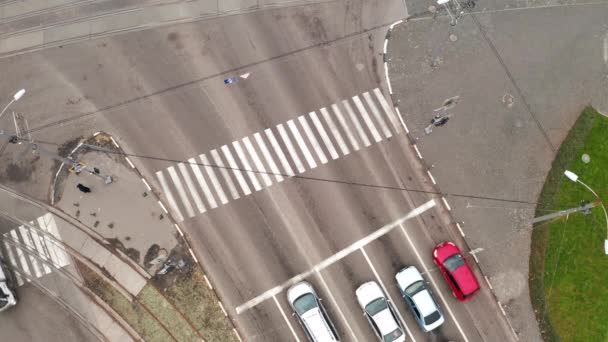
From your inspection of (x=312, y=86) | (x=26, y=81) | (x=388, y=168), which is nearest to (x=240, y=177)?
(x=312, y=86)

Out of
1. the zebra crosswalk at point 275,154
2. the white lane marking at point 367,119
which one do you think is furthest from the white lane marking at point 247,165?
the white lane marking at point 367,119

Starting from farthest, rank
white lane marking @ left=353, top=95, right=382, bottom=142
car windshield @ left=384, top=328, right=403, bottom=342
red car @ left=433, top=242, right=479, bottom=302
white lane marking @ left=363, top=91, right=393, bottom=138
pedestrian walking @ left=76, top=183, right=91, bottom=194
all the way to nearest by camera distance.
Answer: white lane marking @ left=363, top=91, right=393, bottom=138 < white lane marking @ left=353, top=95, right=382, bottom=142 < pedestrian walking @ left=76, top=183, right=91, bottom=194 < red car @ left=433, top=242, right=479, bottom=302 < car windshield @ left=384, top=328, right=403, bottom=342

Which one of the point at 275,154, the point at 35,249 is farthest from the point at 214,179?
the point at 35,249

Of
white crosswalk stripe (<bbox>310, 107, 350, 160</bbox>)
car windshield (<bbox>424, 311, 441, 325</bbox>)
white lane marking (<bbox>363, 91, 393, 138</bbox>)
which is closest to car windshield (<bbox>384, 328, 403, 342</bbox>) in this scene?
car windshield (<bbox>424, 311, 441, 325</bbox>)

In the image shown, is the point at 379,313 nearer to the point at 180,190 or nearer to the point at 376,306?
the point at 376,306

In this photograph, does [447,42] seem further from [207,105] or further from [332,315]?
[332,315]

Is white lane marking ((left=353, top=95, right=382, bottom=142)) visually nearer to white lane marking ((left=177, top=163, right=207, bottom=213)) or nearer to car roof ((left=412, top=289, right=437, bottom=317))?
car roof ((left=412, top=289, right=437, bottom=317))

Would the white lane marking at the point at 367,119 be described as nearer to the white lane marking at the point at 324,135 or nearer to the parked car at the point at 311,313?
the white lane marking at the point at 324,135
